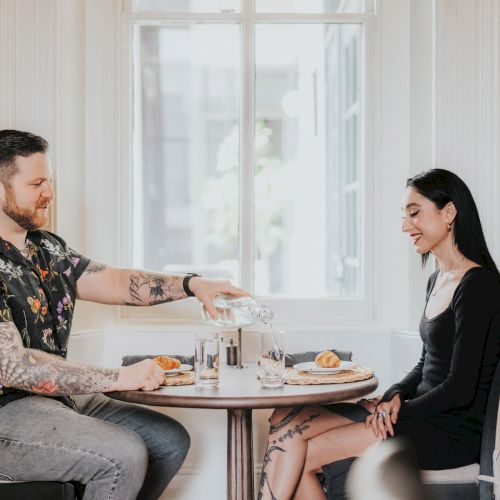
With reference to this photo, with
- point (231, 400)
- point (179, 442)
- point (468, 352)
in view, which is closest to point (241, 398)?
point (231, 400)

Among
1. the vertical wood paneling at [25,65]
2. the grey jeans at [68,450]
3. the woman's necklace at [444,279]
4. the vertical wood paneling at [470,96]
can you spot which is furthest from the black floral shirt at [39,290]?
the vertical wood paneling at [470,96]

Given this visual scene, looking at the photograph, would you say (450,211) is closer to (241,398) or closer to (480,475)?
(480,475)

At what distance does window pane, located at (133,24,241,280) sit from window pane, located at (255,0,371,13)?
183 mm

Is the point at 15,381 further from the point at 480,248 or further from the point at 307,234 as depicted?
the point at 307,234

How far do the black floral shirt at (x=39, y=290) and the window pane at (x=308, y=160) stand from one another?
3.54 ft

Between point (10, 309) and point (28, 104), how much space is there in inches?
40.3

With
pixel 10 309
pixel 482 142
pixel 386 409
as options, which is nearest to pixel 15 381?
pixel 10 309

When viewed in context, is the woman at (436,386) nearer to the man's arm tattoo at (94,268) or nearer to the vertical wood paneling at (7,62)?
the man's arm tattoo at (94,268)

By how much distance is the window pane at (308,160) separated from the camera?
3.21m

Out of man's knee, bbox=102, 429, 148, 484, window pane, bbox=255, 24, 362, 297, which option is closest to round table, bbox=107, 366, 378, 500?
man's knee, bbox=102, 429, 148, 484

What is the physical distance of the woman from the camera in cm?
199

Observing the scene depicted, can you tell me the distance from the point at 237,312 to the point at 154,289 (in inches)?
11.8

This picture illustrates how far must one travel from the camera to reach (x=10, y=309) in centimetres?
199

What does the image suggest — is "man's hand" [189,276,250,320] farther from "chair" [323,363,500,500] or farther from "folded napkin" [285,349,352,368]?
"chair" [323,363,500,500]
